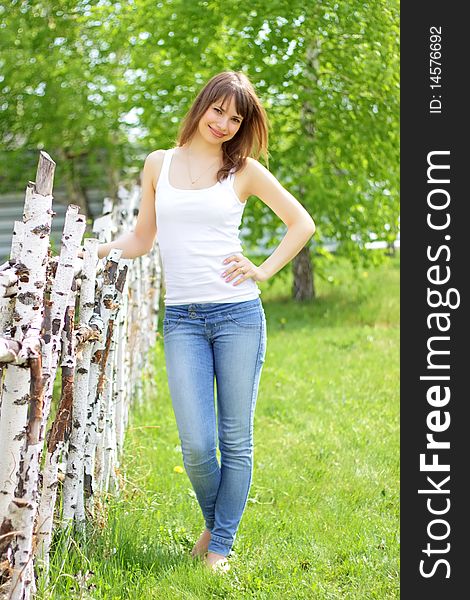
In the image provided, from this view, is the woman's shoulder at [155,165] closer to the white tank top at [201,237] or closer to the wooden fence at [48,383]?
the white tank top at [201,237]

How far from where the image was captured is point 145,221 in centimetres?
332

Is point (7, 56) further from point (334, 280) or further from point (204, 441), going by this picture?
point (204, 441)

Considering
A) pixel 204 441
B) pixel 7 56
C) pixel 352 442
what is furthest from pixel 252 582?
pixel 7 56

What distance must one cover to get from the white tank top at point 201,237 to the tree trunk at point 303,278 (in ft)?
24.2

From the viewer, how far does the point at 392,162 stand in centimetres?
970

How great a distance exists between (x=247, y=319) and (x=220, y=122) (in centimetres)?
68

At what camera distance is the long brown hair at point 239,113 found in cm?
309

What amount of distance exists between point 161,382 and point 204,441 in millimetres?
3625

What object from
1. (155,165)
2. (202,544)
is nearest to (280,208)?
(155,165)

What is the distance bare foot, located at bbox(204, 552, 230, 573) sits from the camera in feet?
10.3

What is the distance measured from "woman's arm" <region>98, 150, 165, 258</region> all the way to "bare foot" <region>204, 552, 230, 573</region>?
1.13 m

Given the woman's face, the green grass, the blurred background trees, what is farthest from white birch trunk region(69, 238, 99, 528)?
the blurred background trees

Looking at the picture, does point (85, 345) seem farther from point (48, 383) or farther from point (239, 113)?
point (239, 113)

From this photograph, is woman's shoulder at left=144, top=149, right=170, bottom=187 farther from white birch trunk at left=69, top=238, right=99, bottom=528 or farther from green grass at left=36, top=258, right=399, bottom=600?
green grass at left=36, top=258, right=399, bottom=600
